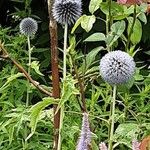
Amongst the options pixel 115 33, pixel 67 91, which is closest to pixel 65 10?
pixel 115 33

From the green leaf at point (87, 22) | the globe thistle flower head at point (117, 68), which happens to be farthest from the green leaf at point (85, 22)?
the globe thistle flower head at point (117, 68)

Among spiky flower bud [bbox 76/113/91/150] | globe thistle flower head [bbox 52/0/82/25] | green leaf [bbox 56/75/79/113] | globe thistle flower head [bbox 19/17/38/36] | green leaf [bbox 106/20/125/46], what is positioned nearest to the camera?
spiky flower bud [bbox 76/113/91/150]

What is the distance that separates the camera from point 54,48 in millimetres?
1855

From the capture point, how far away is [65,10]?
1938mm

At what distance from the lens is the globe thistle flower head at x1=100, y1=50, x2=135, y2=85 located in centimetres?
178

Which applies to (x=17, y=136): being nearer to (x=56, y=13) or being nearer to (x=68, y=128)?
(x=68, y=128)

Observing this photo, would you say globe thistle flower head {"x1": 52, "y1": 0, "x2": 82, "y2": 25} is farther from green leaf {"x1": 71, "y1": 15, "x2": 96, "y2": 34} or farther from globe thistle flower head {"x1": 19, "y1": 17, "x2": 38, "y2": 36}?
globe thistle flower head {"x1": 19, "y1": 17, "x2": 38, "y2": 36}

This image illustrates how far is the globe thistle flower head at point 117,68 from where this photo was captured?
1779 mm

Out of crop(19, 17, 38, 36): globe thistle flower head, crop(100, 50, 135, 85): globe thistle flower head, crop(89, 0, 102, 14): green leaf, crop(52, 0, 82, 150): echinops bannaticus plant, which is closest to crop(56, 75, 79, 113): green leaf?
crop(100, 50, 135, 85): globe thistle flower head

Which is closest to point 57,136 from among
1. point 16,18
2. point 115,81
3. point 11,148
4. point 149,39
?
point 115,81

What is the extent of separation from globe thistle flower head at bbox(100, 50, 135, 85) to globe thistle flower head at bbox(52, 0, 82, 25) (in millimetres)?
201

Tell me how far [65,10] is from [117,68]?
275 millimetres

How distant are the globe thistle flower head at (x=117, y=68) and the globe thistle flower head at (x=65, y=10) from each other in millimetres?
201

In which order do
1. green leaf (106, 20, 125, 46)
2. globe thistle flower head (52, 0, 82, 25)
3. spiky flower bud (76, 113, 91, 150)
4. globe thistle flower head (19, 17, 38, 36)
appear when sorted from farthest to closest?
1. globe thistle flower head (19, 17, 38, 36)
2. green leaf (106, 20, 125, 46)
3. globe thistle flower head (52, 0, 82, 25)
4. spiky flower bud (76, 113, 91, 150)
